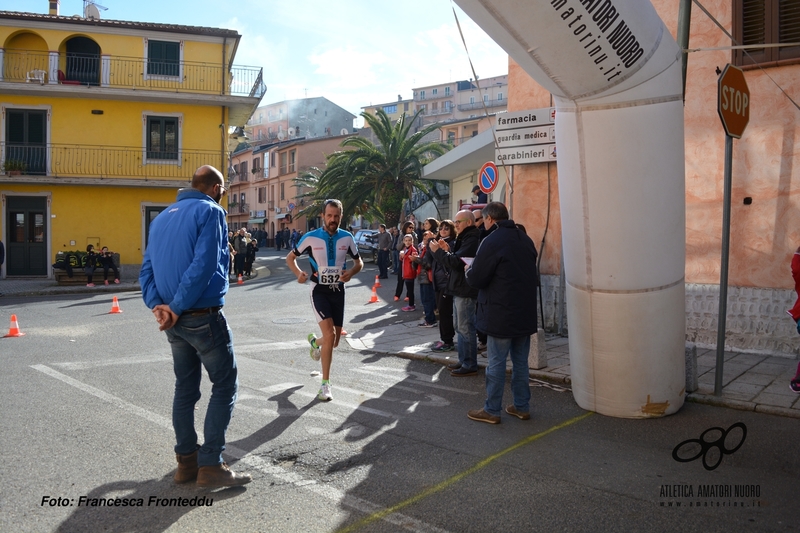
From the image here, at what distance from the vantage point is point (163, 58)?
2875cm

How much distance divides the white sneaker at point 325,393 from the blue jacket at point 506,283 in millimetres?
1732

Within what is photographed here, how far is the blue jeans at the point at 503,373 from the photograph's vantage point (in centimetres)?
577

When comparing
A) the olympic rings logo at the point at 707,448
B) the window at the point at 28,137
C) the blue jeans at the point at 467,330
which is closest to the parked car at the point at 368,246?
the window at the point at 28,137

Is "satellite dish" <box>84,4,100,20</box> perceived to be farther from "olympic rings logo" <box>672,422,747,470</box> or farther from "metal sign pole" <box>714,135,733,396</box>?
"olympic rings logo" <box>672,422,747,470</box>

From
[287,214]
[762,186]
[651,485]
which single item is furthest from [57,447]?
[287,214]

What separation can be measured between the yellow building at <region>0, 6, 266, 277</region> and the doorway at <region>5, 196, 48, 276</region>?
0.14ft

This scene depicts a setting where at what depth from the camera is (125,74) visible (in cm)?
2803

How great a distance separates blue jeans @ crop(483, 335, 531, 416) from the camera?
5.77 m

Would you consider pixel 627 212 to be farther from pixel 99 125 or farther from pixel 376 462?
pixel 99 125

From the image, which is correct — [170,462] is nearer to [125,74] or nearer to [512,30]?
[512,30]

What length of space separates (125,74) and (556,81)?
1059 inches

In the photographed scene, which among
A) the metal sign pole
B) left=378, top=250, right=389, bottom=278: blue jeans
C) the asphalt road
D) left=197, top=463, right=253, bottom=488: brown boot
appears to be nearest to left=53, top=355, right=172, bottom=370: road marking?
the asphalt road

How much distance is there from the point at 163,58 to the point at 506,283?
89.2 ft

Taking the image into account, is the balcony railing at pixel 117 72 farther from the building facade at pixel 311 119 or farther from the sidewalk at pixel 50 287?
the building facade at pixel 311 119
